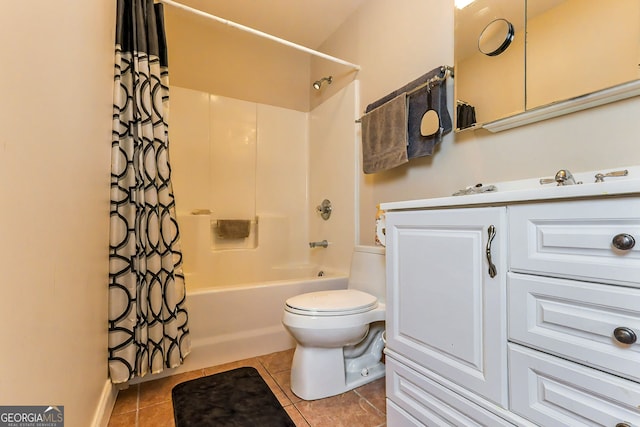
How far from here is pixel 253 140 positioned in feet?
8.54

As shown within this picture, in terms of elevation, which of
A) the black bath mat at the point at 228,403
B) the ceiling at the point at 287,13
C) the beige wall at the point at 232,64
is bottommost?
the black bath mat at the point at 228,403

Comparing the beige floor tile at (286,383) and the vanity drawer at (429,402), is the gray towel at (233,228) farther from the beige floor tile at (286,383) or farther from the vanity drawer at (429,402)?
the vanity drawer at (429,402)

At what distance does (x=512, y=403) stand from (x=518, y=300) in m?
0.25

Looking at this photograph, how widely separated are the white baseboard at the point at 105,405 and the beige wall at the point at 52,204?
1.7 inches

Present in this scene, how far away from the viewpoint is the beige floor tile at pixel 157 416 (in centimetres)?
121

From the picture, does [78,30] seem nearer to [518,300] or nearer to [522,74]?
[518,300]

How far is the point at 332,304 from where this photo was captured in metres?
1.36

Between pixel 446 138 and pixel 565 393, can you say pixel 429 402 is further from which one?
pixel 446 138

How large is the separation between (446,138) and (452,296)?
3.00ft

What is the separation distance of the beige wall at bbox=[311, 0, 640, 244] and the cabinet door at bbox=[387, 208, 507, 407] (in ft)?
1.77

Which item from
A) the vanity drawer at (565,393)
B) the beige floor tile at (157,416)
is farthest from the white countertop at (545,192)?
the beige floor tile at (157,416)

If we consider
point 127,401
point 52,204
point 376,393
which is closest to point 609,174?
point 376,393

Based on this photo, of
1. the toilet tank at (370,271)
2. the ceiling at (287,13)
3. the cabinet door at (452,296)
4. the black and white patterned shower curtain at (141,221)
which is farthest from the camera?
the ceiling at (287,13)

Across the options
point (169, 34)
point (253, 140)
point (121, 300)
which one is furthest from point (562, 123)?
point (169, 34)
